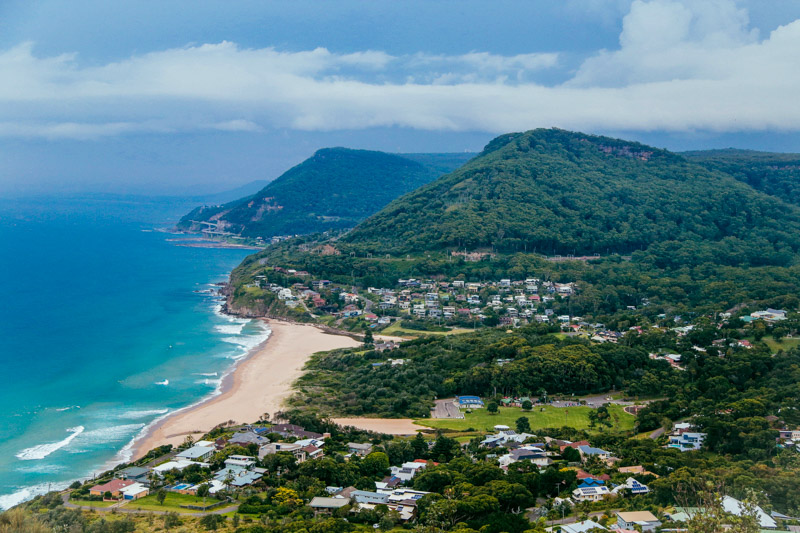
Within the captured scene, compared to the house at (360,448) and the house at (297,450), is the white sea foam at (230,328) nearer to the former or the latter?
the house at (297,450)

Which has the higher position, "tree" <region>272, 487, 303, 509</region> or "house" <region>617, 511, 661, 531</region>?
"house" <region>617, 511, 661, 531</region>

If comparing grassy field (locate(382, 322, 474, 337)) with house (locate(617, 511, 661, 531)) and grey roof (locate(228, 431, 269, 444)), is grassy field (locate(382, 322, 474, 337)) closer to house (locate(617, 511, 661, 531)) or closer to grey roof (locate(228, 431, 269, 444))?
grey roof (locate(228, 431, 269, 444))

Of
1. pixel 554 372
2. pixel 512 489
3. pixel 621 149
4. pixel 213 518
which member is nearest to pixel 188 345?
pixel 554 372

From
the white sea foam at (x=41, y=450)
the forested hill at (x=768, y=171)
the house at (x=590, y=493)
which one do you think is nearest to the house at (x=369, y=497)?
the house at (x=590, y=493)

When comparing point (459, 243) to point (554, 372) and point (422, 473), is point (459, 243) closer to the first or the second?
point (554, 372)

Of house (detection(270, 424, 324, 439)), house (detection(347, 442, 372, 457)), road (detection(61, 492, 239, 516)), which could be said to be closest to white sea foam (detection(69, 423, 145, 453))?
house (detection(270, 424, 324, 439))

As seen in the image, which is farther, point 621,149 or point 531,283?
point 621,149

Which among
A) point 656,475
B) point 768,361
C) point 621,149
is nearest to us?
point 656,475
